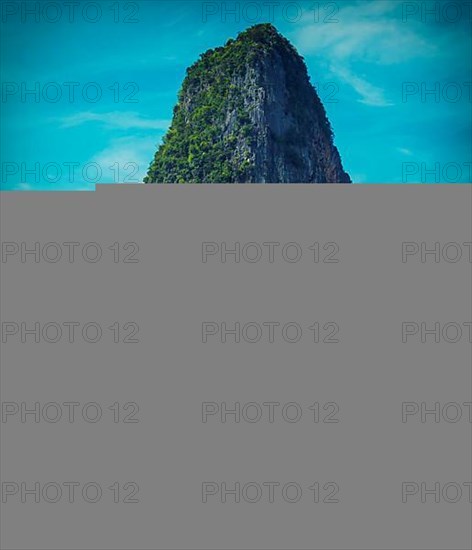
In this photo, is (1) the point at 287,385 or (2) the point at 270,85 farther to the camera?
(2) the point at 270,85

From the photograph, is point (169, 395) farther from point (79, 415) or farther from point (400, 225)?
point (400, 225)

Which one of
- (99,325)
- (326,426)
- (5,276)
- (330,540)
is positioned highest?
(5,276)

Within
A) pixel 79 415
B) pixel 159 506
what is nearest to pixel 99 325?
pixel 79 415

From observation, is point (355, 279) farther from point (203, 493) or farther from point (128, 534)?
point (128, 534)

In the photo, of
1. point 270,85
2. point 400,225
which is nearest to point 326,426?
point 400,225

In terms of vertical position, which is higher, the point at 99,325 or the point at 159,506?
the point at 99,325

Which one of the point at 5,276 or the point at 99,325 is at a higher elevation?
the point at 5,276
